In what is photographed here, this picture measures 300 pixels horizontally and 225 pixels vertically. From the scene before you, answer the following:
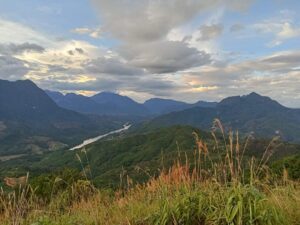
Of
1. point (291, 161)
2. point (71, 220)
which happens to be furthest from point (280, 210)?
point (291, 161)

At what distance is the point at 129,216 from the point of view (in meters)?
6.87

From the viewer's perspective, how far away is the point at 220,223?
5.80 m

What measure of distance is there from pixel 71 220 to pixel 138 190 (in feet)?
8.63

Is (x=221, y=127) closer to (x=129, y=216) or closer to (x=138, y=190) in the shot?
(x=129, y=216)

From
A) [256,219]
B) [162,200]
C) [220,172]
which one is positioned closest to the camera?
[256,219]

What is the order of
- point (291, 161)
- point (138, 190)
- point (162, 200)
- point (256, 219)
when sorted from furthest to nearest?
point (291, 161) < point (138, 190) < point (162, 200) < point (256, 219)

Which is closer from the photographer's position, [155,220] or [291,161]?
[155,220]

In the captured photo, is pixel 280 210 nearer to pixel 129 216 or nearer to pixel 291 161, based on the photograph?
pixel 129 216

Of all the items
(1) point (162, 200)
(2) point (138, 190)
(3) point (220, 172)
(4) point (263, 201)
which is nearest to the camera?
(4) point (263, 201)

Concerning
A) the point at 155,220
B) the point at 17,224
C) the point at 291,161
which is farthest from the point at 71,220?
the point at 291,161

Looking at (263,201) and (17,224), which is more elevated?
(263,201)

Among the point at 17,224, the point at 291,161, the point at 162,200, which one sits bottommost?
→ the point at 291,161

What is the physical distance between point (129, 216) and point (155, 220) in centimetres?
76

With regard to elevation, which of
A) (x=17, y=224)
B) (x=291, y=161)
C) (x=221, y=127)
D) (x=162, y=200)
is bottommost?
(x=291, y=161)
